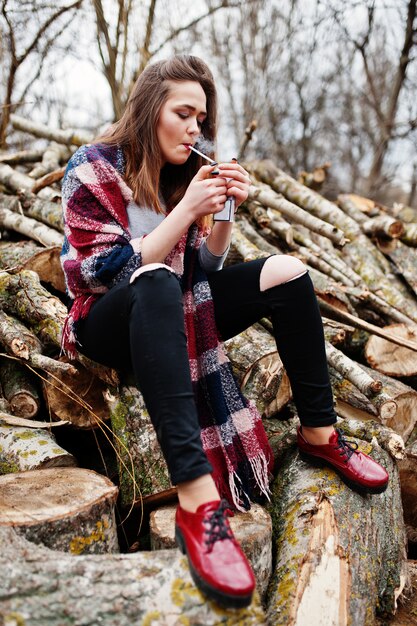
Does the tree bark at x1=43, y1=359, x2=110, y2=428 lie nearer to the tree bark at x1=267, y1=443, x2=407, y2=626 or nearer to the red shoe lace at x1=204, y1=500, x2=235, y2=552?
the tree bark at x1=267, y1=443, x2=407, y2=626

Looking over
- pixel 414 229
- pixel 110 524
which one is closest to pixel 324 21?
pixel 414 229

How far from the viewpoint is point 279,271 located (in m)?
1.87

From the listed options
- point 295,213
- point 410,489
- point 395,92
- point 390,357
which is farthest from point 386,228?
point 395,92

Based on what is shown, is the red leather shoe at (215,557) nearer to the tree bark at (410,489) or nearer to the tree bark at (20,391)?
the tree bark at (20,391)

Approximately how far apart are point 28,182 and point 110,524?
3.07m

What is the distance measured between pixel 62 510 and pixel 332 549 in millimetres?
838

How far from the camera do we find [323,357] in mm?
1895

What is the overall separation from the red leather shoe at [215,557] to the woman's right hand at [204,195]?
882mm

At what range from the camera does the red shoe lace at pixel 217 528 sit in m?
1.31

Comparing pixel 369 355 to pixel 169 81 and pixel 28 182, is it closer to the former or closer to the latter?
pixel 169 81

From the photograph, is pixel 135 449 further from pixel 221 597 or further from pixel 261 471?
pixel 221 597

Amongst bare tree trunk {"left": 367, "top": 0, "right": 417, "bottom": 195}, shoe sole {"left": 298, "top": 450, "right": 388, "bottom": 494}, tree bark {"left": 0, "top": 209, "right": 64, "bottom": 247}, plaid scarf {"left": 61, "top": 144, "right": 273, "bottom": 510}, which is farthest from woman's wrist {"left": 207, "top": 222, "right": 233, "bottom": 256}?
bare tree trunk {"left": 367, "top": 0, "right": 417, "bottom": 195}

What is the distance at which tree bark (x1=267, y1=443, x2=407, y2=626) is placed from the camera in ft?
5.20

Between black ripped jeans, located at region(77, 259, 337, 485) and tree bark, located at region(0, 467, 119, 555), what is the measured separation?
0.38m
